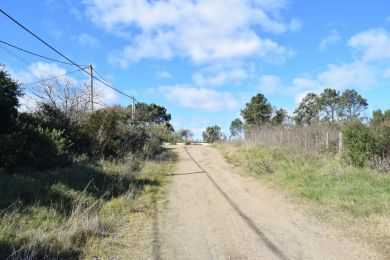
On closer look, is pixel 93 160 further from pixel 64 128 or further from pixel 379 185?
pixel 379 185

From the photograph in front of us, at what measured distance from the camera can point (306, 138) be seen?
2552 centimetres

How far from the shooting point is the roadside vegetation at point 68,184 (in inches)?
304

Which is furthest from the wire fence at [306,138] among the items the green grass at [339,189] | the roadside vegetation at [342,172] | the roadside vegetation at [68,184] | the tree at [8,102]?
the tree at [8,102]

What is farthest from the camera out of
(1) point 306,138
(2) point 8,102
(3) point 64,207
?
(1) point 306,138

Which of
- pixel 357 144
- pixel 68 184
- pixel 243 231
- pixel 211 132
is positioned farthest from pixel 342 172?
pixel 211 132

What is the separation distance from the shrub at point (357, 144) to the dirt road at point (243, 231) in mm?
4081

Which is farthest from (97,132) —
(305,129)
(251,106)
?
(251,106)

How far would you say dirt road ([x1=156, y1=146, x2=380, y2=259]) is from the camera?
729 cm

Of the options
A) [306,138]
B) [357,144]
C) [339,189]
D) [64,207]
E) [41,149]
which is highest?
[306,138]

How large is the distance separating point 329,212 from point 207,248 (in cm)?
420

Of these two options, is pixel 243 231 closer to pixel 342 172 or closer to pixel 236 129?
pixel 342 172

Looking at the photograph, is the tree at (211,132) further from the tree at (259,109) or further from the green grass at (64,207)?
the green grass at (64,207)

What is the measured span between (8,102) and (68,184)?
13.4 feet

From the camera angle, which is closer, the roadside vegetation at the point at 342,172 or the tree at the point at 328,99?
the roadside vegetation at the point at 342,172
